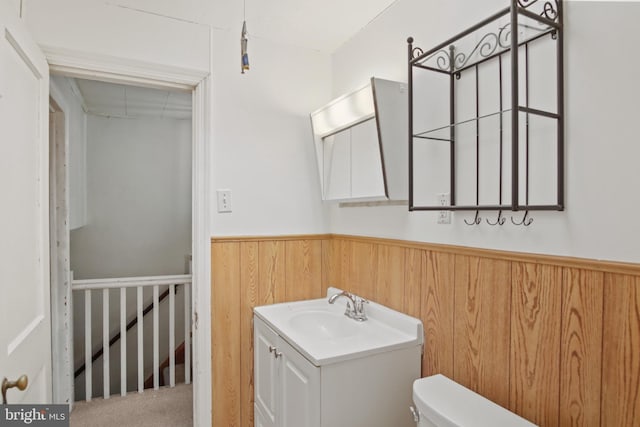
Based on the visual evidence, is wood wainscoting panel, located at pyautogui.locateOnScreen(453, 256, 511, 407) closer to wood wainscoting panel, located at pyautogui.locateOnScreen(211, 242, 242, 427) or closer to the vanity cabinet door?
the vanity cabinet door

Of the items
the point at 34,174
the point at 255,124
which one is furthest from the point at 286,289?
the point at 34,174

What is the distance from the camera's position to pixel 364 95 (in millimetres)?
1727

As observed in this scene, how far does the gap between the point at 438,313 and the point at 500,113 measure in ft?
2.66

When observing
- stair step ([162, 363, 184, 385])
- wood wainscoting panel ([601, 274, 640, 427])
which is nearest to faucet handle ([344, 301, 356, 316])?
wood wainscoting panel ([601, 274, 640, 427])

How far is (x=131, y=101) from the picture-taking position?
342 cm

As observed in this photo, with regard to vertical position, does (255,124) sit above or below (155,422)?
above

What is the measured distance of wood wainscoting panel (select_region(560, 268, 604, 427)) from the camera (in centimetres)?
102

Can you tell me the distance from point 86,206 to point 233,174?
8.07 feet

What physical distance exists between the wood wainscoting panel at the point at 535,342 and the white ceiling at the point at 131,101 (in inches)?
106

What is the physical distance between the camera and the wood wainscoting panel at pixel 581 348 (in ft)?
3.34

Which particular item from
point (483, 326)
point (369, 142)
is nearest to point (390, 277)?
point (483, 326)

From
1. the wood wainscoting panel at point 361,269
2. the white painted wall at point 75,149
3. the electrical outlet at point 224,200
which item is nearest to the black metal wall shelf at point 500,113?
the wood wainscoting panel at point 361,269

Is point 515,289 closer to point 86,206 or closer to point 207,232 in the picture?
point 207,232

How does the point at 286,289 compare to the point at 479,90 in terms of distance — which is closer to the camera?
the point at 479,90
